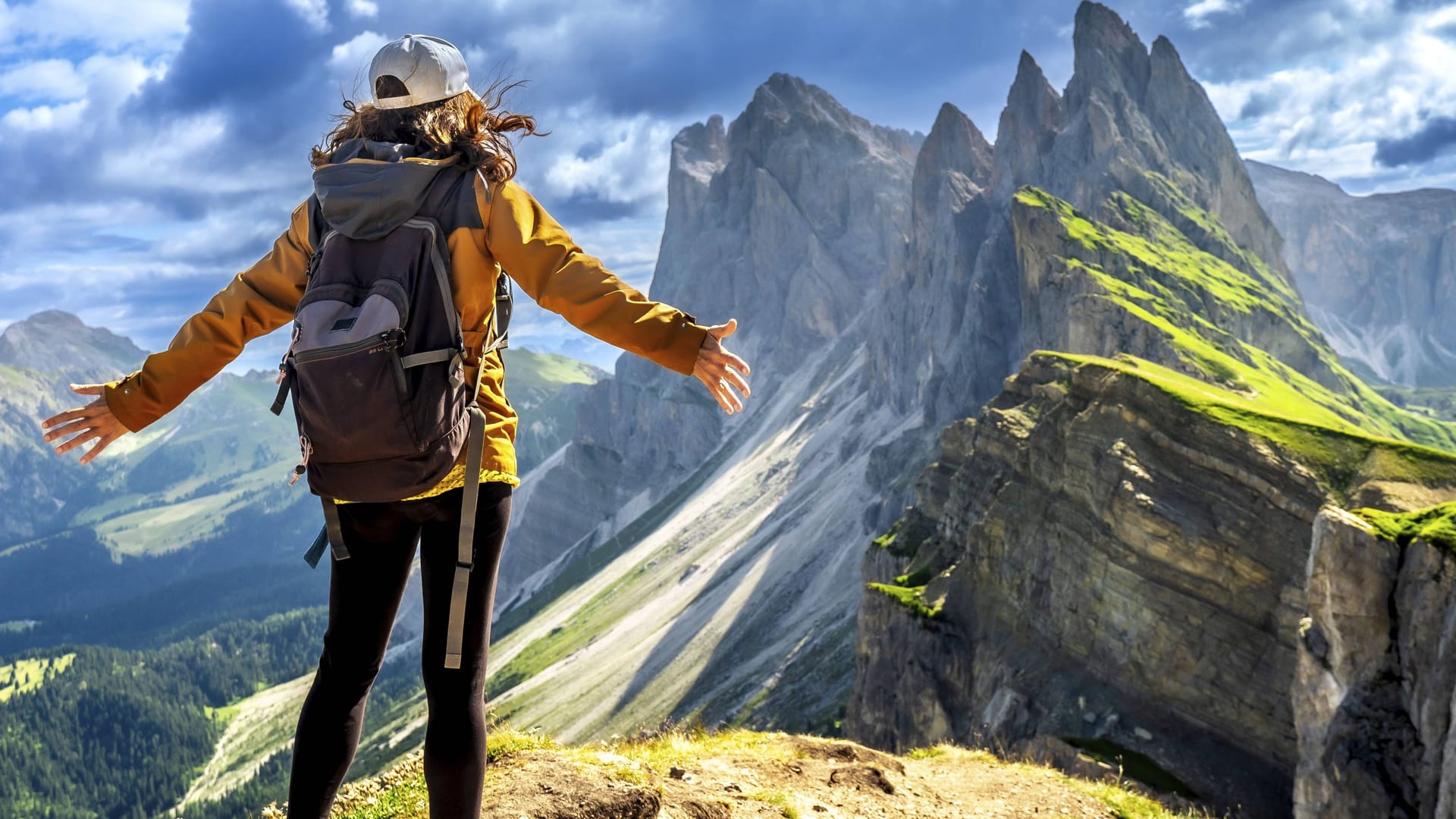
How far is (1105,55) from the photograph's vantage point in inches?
6924

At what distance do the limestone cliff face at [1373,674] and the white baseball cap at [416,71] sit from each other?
26559mm

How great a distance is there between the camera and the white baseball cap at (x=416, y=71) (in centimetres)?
524

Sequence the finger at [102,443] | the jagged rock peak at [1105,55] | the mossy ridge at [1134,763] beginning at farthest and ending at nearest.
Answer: the jagged rock peak at [1105,55] → the mossy ridge at [1134,763] → the finger at [102,443]

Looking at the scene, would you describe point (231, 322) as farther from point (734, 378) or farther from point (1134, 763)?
point (1134, 763)

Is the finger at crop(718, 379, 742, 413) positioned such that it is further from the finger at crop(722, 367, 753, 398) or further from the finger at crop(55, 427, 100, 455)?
the finger at crop(55, 427, 100, 455)

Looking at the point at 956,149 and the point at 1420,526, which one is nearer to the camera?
the point at 1420,526

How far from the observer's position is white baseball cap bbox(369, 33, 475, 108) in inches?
206

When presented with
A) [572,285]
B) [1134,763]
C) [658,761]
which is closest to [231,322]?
[572,285]

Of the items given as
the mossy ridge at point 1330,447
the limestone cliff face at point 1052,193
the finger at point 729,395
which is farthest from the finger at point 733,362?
the limestone cliff face at point 1052,193

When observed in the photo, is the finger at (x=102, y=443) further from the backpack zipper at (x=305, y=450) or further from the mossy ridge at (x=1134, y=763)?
the mossy ridge at (x=1134, y=763)

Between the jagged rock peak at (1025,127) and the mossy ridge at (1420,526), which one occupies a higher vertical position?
the jagged rock peak at (1025,127)

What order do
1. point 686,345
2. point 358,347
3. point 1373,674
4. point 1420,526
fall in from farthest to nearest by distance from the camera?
point 1420,526
point 1373,674
point 686,345
point 358,347

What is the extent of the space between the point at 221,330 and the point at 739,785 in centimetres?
663

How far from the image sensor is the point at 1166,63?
631 ft
